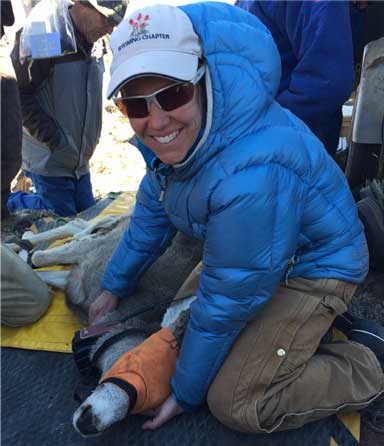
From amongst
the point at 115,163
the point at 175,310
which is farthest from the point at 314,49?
the point at 115,163

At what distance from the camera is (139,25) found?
5.01 feet

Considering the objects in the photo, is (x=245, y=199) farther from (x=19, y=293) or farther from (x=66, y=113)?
(x=66, y=113)

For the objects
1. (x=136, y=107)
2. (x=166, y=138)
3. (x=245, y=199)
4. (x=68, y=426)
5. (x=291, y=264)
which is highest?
(x=136, y=107)

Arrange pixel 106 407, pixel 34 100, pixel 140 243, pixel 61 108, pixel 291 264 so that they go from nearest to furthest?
pixel 106 407 → pixel 291 264 → pixel 140 243 → pixel 34 100 → pixel 61 108

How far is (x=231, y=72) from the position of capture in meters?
1.63

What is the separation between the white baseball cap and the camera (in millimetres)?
1484

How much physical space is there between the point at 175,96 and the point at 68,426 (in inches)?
62.1

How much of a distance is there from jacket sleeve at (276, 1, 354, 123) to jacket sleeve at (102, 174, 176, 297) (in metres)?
1.17

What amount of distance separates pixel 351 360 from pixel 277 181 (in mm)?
939

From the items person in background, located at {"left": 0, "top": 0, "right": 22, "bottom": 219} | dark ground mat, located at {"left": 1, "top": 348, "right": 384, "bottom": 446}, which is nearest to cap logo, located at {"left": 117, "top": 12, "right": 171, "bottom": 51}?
dark ground mat, located at {"left": 1, "top": 348, "right": 384, "bottom": 446}

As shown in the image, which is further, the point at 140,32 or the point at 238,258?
the point at 238,258

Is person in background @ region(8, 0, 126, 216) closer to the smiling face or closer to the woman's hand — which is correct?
the woman's hand

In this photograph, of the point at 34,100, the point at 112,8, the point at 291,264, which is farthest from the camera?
the point at 34,100

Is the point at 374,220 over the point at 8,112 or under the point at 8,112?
under
